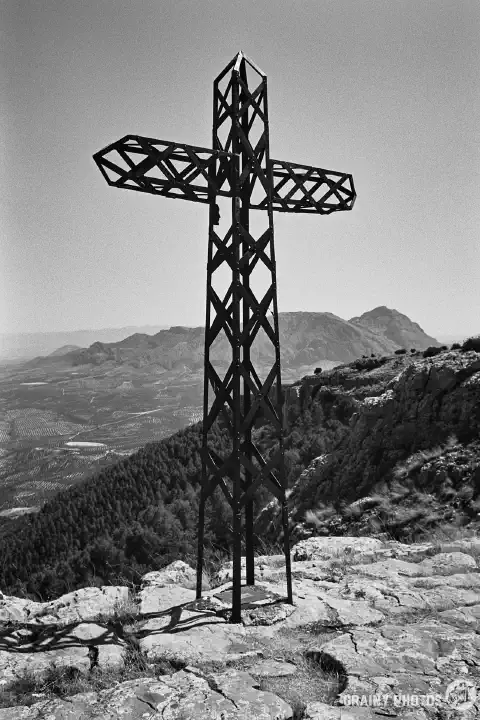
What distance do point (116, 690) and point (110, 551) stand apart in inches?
3105

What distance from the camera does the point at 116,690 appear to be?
4.01 metres

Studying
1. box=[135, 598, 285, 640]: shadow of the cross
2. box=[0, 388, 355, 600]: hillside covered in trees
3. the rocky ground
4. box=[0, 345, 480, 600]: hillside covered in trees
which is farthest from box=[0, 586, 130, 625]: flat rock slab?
box=[0, 388, 355, 600]: hillside covered in trees

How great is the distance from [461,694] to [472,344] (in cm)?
1866

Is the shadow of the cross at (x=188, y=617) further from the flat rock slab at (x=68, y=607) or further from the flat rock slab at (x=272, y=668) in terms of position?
the flat rock slab at (x=272, y=668)

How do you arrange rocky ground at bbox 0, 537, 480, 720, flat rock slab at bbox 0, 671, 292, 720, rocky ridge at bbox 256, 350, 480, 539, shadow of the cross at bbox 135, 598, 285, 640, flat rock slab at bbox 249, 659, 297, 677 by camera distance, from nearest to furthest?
flat rock slab at bbox 0, 671, 292, 720 < rocky ground at bbox 0, 537, 480, 720 < flat rock slab at bbox 249, 659, 297, 677 < shadow of the cross at bbox 135, 598, 285, 640 < rocky ridge at bbox 256, 350, 480, 539

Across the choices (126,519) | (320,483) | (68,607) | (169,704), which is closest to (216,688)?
(169,704)

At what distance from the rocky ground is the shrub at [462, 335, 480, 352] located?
13.9 m

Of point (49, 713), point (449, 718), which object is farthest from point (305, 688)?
point (49, 713)

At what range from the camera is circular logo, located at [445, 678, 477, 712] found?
11.9ft

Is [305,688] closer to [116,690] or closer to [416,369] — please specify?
[116,690]

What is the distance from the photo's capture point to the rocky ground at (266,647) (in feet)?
12.2

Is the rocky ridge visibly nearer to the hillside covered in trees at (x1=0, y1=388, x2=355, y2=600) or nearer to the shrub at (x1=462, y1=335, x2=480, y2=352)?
the shrub at (x1=462, y1=335, x2=480, y2=352)

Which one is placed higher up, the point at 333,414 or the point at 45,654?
the point at 45,654

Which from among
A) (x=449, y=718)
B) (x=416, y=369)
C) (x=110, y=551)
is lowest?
(x=110, y=551)
